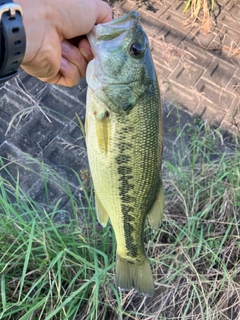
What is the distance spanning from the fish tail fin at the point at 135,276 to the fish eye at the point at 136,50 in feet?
2.49

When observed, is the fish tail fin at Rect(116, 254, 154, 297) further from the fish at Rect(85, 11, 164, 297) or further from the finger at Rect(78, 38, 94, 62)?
the finger at Rect(78, 38, 94, 62)

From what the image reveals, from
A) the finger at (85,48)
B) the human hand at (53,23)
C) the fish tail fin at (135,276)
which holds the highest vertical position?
the human hand at (53,23)

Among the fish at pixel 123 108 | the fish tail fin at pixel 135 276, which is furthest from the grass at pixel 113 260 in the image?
the fish at pixel 123 108

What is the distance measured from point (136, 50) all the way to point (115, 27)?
0.10m

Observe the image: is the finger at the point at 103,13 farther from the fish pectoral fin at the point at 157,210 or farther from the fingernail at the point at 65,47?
the fish pectoral fin at the point at 157,210

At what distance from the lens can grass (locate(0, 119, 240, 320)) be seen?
1.82m

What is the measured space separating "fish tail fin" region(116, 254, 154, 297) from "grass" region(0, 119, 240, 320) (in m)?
0.14

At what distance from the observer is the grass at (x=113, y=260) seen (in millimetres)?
1824

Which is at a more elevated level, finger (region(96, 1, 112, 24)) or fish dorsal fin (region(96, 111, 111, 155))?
finger (region(96, 1, 112, 24))

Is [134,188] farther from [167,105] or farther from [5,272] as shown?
[167,105]

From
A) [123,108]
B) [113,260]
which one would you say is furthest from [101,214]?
[113,260]

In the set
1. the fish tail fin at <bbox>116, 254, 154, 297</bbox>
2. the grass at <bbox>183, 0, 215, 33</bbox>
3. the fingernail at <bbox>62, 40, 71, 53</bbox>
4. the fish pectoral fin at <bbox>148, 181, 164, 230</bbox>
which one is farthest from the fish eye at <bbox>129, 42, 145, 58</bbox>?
the grass at <bbox>183, 0, 215, 33</bbox>

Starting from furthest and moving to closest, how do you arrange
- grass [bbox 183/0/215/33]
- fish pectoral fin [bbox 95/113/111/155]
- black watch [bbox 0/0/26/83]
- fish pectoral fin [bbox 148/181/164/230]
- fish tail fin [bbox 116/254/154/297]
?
1. grass [bbox 183/0/215/33]
2. fish tail fin [bbox 116/254/154/297]
3. fish pectoral fin [bbox 148/181/164/230]
4. fish pectoral fin [bbox 95/113/111/155]
5. black watch [bbox 0/0/26/83]

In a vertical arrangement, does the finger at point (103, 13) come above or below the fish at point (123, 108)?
above
